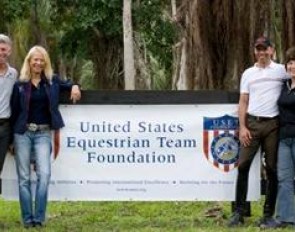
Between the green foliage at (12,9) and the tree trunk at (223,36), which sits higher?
the green foliage at (12,9)

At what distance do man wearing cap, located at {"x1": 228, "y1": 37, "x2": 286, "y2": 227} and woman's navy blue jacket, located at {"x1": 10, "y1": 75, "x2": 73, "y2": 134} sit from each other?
197 cm

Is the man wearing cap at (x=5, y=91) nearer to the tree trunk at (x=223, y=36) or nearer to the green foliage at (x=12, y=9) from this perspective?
the tree trunk at (x=223, y=36)

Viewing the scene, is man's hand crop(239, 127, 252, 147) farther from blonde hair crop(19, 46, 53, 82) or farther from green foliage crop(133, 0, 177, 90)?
green foliage crop(133, 0, 177, 90)

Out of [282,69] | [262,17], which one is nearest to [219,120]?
[282,69]

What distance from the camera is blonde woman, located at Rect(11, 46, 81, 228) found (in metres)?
7.94

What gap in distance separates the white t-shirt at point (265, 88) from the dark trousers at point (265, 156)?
110mm

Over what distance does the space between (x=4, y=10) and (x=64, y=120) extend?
84.1ft

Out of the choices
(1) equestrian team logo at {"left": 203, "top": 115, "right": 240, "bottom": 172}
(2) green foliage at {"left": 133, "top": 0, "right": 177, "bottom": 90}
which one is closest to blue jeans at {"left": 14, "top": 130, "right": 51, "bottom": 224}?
(1) equestrian team logo at {"left": 203, "top": 115, "right": 240, "bottom": 172}

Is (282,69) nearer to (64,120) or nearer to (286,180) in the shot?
(286,180)

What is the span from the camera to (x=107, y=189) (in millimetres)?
8578

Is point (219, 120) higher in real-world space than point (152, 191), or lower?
higher

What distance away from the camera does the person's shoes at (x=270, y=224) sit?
26.1 ft

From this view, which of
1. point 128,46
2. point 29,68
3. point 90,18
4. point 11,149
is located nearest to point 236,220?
point 11,149

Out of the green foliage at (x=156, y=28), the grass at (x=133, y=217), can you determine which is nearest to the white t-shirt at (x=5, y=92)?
the grass at (x=133, y=217)
